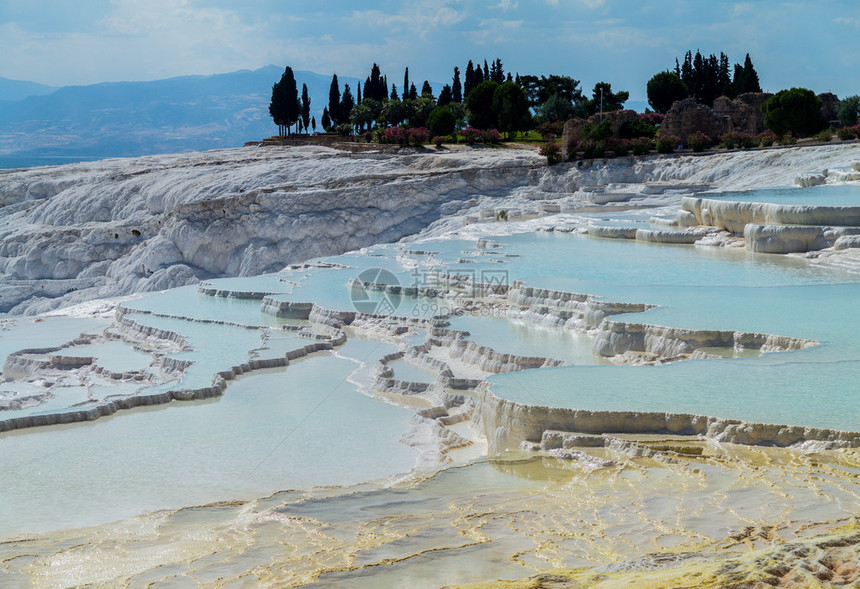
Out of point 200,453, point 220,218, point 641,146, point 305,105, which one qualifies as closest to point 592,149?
point 641,146

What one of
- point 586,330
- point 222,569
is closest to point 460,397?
point 586,330

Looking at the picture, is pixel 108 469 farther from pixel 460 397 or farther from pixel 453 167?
pixel 453 167

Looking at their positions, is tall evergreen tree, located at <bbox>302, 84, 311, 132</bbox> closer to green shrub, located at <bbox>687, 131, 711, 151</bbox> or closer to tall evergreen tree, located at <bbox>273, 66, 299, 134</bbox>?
tall evergreen tree, located at <bbox>273, 66, 299, 134</bbox>

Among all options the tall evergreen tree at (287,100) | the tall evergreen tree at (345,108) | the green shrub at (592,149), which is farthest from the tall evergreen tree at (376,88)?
the green shrub at (592,149)

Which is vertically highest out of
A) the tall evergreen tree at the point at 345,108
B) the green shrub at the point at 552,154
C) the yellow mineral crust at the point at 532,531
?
the tall evergreen tree at the point at 345,108

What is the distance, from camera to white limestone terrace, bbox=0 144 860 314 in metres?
23.6

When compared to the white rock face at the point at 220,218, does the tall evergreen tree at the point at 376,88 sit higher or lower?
higher

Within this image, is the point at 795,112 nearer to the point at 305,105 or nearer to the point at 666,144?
the point at 666,144

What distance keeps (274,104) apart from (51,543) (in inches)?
1414

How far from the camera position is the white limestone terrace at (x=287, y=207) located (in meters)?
23.6

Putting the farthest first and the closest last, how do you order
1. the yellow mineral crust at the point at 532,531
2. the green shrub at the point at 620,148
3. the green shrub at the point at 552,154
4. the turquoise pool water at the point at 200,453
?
the green shrub at the point at 552,154 < the green shrub at the point at 620,148 < the turquoise pool water at the point at 200,453 < the yellow mineral crust at the point at 532,531

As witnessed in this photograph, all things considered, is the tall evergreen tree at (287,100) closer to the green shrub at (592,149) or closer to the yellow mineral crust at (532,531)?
the green shrub at (592,149)

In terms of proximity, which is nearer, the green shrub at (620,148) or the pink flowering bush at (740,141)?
the pink flowering bush at (740,141)

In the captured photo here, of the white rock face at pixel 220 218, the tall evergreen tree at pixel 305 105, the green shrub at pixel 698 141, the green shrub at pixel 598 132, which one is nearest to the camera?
the white rock face at pixel 220 218
